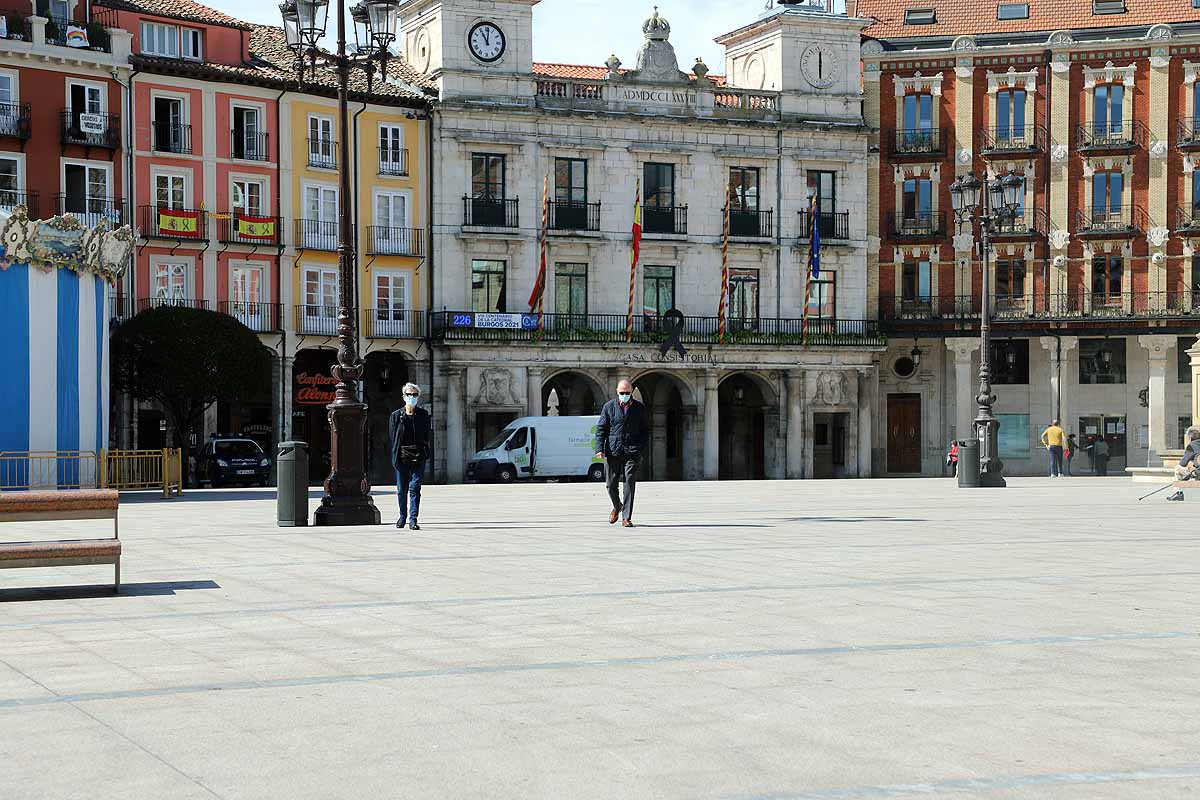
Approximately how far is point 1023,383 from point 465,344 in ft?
66.4

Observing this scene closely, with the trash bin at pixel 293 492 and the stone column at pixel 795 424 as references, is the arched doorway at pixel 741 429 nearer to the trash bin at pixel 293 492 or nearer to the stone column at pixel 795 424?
the stone column at pixel 795 424

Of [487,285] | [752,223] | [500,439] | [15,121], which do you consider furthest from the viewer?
[752,223]

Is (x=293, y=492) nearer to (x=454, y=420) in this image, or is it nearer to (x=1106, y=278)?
(x=454, y=420)

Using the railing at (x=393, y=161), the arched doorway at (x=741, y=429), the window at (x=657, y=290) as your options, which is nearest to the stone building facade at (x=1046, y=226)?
the arched doorway at (x=741, y=429)

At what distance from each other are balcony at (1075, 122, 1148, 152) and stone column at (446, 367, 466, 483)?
2325 centimetres

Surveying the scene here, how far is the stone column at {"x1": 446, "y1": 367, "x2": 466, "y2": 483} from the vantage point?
5028cm

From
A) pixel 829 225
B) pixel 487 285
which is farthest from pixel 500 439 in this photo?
pixel 829 225

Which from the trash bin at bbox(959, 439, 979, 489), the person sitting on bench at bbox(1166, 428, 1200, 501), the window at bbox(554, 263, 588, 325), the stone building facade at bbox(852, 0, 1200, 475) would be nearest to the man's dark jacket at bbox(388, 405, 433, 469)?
the person sitting on bench at bbox(1166, 428, 1200, 501)

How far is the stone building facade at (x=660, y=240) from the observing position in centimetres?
5131

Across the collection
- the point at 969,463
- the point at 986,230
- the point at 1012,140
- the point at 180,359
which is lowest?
the point at 969,463

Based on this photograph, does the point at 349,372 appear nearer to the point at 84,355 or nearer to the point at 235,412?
the point at 84,355

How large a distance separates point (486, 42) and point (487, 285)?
7860 millimetres

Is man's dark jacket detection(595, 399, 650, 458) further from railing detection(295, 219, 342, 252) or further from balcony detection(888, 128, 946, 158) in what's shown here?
balcony detection(888, 128, 946, 158)

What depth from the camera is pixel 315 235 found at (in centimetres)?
4909
